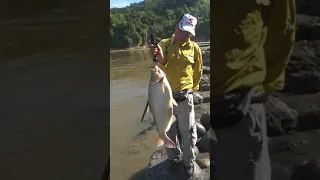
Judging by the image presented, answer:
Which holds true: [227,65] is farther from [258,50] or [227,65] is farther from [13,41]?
[13,41]

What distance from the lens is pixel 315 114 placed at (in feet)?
5.07

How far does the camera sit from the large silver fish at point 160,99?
2.10m

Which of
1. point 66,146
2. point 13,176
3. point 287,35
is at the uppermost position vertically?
point 287,35

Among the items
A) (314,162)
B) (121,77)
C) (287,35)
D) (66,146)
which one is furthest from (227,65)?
(121,77)

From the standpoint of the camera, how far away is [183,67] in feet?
7.92

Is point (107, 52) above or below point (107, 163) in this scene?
above

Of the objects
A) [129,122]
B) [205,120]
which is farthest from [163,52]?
[129,122]

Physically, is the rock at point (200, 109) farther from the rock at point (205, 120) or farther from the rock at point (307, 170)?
the rock at point (307, 170)

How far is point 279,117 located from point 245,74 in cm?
23

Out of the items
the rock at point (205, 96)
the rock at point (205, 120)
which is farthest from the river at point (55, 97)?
the rock at point (205, 96)

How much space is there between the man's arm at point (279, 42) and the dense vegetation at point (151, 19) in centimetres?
98

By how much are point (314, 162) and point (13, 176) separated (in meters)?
1.25

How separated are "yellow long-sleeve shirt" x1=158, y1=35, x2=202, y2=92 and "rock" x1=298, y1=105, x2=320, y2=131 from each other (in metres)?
1.00

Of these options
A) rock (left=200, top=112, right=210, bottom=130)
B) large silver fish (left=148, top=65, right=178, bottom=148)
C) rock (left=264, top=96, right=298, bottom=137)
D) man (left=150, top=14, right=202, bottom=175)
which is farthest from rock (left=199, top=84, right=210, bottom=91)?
rock (left=264, top=96, right=298, bottom=137)
